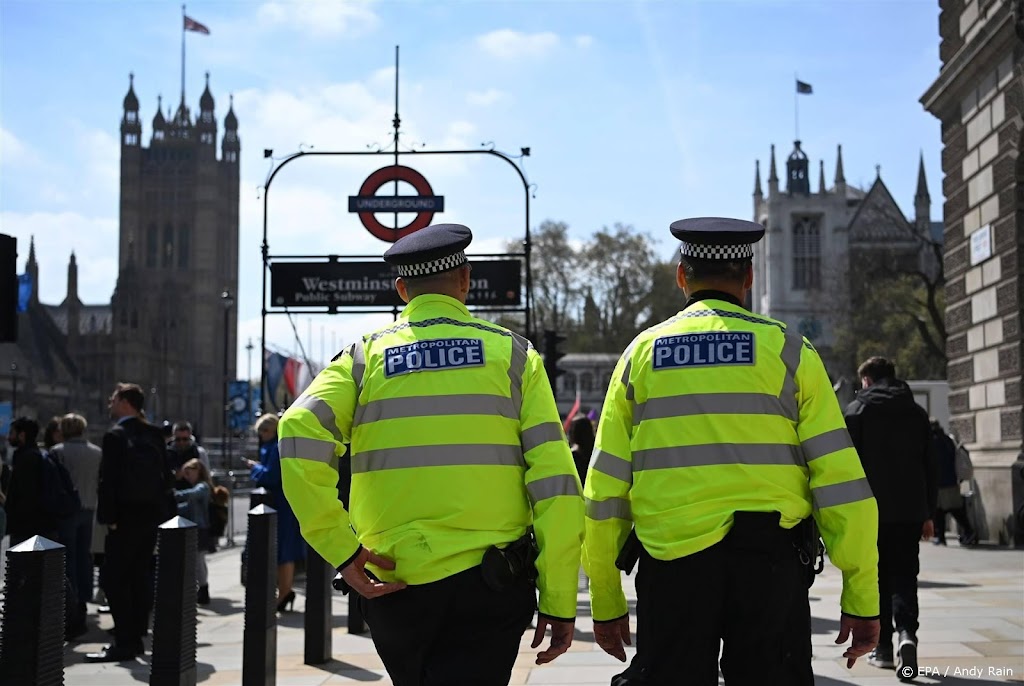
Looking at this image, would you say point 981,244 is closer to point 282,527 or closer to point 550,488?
point 282,527

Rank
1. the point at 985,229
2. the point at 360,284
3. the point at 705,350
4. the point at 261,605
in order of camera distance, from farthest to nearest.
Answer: the point at 985,229 < the point at 360,284 < the point at 261,605 < the point at 705,350

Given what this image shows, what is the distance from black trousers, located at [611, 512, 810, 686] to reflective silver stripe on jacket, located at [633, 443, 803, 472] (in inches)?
6.9

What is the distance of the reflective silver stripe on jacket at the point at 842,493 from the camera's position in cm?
380

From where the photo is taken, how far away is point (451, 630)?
3777 mm

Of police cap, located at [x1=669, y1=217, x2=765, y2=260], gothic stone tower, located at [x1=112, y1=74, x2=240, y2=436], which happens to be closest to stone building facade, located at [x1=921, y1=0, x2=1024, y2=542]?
police cap, located at [x1=669, y1=217, x2=765, y2=260]

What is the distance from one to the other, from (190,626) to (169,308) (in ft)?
415

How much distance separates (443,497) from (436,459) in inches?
4.7

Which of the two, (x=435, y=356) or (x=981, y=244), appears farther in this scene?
(x=981, y=244)

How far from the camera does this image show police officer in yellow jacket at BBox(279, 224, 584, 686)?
3736 millimetres

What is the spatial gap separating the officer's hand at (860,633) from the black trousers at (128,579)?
256 inches

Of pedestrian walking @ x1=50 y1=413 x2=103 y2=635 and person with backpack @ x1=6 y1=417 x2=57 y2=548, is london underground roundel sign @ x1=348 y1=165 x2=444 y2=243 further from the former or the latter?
person with backpack @ x1=6 y1=417 x2=57 y2=548

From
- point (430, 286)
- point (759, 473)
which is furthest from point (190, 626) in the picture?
point (759, 473)

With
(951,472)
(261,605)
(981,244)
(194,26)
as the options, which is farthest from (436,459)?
(194,26)

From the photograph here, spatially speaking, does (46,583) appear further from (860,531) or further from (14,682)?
(860,531)
